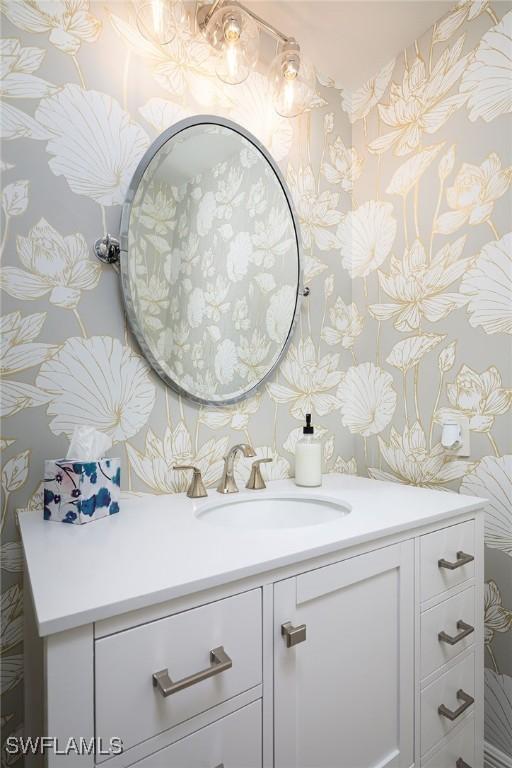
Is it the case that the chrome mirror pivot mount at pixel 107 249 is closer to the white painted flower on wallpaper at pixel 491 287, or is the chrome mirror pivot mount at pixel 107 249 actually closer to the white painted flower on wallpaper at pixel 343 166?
the white painted flower on wallpaper at pixel 343 166

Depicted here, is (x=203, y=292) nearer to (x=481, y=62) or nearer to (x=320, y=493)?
(x=320, y=493)

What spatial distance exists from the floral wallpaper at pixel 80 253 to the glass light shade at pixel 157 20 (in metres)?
0.02

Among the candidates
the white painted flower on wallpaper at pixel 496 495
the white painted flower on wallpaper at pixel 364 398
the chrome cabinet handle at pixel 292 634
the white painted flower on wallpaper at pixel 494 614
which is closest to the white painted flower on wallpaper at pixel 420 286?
the white painted flower on wallpaper at pixel 364 398

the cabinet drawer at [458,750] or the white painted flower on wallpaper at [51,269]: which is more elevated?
the white painted flower on wallpaper at [51,269]

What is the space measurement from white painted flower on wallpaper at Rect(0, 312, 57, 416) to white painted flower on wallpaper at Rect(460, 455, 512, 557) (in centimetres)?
123

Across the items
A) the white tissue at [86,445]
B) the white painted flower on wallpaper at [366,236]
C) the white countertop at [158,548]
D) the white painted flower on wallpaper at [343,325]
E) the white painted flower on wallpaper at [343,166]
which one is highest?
the white painted flower on wallpaper at [343,166]

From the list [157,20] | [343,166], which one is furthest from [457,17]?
[157,20]

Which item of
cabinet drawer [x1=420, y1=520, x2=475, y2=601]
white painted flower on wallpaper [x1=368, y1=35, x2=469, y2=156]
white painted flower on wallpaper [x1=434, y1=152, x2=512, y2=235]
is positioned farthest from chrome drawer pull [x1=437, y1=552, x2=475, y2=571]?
white painted flower on wallpaper [x1=368, y1=35, x2=469, y2=156]

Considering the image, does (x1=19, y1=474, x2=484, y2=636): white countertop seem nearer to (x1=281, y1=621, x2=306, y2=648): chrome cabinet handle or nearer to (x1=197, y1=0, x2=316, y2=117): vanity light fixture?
(x1=281, y1=621, x2=306, y2=648): chrome cabinet handle

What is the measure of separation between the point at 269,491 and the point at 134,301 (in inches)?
25.9

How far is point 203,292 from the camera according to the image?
131 cm

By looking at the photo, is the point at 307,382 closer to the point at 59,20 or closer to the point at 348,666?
the point at 348,666

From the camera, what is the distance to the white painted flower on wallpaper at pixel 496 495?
4.19 feet

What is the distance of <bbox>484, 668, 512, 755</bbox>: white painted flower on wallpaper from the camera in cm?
126
